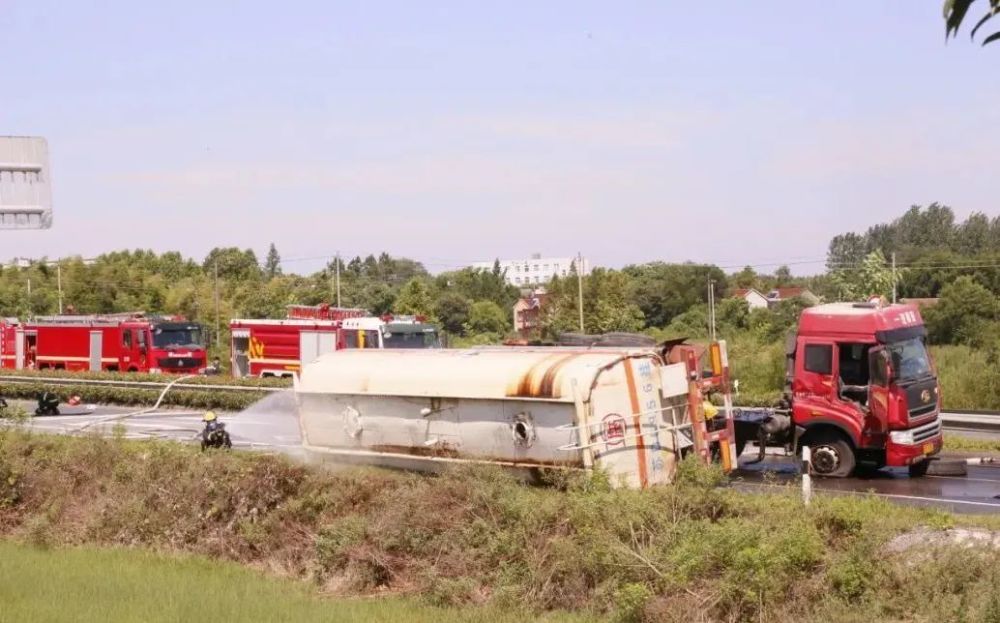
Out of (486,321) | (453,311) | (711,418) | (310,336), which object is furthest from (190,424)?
(453,311)

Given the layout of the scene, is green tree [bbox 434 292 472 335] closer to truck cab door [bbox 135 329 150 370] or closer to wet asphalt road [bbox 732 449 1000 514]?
truck cab door [bbox 135 329 150 370]

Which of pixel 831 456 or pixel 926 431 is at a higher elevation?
pixel 926 431

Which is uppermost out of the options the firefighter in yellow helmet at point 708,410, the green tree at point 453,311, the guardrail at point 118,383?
the green tree at point 453,311

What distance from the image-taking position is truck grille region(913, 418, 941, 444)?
17766mm

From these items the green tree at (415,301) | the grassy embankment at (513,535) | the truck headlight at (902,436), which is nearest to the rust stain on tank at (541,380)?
the grassy embankment at (513,535)

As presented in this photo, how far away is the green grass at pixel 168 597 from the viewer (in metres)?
11.3

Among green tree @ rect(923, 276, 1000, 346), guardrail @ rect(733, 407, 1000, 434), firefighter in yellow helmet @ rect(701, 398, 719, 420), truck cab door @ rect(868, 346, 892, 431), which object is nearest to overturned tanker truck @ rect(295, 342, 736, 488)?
firefighter in yellow helmet @ rect(701, 398, 719, 420)

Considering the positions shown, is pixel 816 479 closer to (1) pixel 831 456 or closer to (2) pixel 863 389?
(1) pixel 831 456

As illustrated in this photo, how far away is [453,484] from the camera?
1329cm

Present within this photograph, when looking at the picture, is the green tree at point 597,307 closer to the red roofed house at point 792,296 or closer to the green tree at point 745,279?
the red roofed house at point 792,296

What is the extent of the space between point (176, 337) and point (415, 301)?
23802 millimetres

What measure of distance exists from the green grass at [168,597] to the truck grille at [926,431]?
29.1 feet

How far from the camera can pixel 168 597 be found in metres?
12.1

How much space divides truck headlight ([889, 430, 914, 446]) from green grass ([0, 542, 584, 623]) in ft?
27.8
